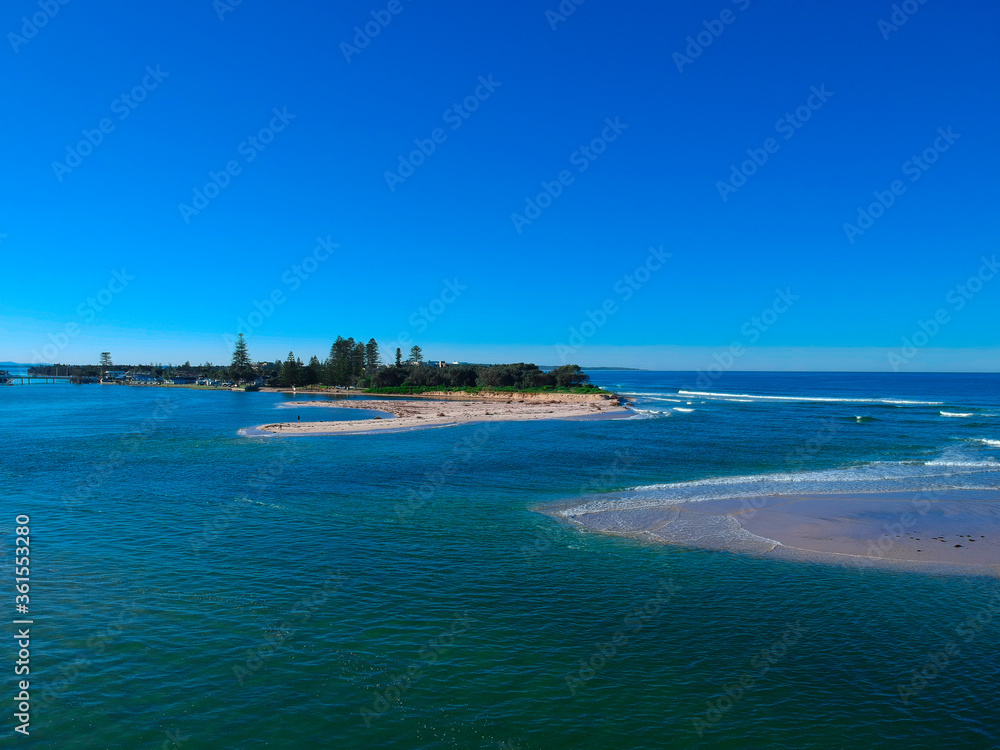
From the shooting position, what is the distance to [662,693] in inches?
456

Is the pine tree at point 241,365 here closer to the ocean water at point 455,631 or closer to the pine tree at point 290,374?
the pine tree at point 290,374

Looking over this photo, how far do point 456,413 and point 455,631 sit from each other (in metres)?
69.1

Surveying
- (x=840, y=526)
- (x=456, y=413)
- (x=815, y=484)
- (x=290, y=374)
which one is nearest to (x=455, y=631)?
(x=840, y=526)

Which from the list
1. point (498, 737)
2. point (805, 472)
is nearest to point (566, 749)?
point (498, 737)

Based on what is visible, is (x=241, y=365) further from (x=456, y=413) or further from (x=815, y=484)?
(x=815, y=484)

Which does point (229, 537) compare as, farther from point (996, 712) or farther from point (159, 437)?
point (159, 437)

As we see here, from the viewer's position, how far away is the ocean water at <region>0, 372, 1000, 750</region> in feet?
34.5

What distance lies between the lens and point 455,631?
558 inches

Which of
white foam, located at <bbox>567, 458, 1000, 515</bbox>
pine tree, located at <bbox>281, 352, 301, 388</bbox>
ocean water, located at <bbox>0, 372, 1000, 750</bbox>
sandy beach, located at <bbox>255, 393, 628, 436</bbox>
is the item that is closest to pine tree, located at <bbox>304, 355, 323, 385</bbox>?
pine tree, located at <bbox>281, 352, 301, 388</bbox>

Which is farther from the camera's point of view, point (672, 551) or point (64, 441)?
point (64, 441)

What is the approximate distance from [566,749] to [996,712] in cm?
826

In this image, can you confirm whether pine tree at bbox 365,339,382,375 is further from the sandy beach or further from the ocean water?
the ocean water

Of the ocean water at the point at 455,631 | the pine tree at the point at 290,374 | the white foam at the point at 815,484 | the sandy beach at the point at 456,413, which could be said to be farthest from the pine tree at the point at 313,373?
the white foam at the point at 815,484

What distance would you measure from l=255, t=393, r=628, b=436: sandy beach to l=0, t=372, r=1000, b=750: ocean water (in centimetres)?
2959
